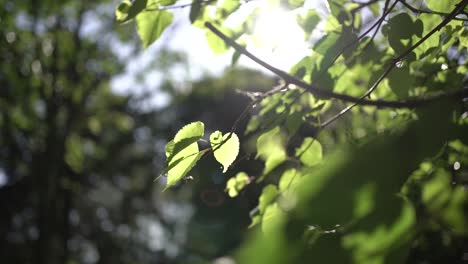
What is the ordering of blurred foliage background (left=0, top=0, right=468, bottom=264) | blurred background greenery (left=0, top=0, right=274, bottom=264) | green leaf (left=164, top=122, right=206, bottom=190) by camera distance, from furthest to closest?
blurred background greenery (left=0, top=0, right=274, bottom=264), green leaf (left=164, top=122, right=206, bottom=190), blurred foliage background (left=0, top=0, right=468, bottom=264)

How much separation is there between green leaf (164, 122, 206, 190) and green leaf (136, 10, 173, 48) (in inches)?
13.9

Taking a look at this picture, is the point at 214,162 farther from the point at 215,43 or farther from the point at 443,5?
the point at 443,5

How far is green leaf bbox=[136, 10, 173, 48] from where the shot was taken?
991 millimetres

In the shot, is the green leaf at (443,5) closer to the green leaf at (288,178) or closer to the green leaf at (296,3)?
the green leaf at (296,3)

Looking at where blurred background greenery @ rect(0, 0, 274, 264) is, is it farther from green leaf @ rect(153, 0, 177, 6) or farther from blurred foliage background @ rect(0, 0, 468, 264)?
green leaf @ rect(153, 0, 177, 6)

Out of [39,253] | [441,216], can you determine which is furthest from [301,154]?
[39,253]

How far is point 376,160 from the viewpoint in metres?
0.27

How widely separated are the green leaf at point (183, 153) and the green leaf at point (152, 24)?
354mm

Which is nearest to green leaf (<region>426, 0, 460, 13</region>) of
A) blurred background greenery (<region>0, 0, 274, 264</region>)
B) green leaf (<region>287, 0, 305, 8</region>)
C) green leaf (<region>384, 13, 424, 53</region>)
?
green leaf (<region>384, 13, 424, 53</region>)

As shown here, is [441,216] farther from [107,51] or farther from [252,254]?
[107,51]

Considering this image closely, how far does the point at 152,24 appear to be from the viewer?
1.00m

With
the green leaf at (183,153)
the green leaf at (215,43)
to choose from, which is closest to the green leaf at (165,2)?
the green leaf at (215,43)

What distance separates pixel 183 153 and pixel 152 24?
0.39 m

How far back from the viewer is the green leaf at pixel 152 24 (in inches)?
39.0
